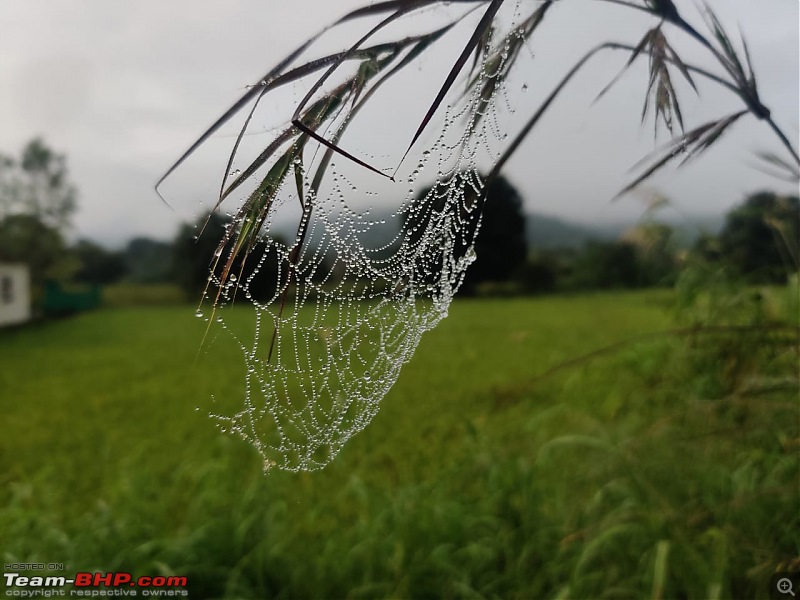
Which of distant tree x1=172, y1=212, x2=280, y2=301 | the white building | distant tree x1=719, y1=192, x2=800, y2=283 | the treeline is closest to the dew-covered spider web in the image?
distant tree x1=172, y1=212, x2=280, y2=301

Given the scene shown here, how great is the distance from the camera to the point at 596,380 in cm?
155

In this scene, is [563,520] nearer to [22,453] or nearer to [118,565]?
[118,565]

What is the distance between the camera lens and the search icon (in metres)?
0.64

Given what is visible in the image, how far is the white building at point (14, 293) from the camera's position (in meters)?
1.50

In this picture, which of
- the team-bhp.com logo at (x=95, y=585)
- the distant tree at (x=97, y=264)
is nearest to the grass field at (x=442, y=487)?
the team-bhp.com logo at (x=95, y=585)

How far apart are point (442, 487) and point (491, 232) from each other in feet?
1.76

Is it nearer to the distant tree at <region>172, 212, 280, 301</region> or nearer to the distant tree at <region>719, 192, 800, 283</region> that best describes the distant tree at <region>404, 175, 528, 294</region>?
the distant tree at <region>172, 212, 280, 301</region>

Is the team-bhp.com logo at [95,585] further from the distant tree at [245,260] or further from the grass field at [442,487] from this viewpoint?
the distant tree at [245,260]

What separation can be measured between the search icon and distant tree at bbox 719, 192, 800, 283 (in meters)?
0.39

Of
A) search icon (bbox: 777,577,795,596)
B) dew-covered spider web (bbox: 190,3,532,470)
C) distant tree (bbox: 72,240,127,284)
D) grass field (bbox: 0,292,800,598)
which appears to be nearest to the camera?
dew-covered spider web (bbox: 190,3,532,470)

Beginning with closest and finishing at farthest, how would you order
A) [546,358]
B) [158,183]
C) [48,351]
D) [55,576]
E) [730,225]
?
1. [158,183]
2. [55,576]
3. [730,225]
4. [48,351]
5. [546,358]

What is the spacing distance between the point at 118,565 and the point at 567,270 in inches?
35.2

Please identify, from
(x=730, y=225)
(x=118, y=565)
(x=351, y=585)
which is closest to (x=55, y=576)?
(x=118, y=565)

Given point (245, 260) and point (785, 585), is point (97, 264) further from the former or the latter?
point (785, 585)
